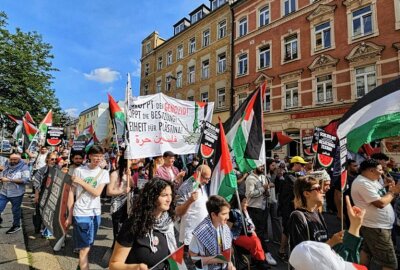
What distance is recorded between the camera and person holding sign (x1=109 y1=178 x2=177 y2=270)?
1895 millimetres

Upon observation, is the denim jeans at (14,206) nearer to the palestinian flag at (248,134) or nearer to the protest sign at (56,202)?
the protest sign at (56,202)

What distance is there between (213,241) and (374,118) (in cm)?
234

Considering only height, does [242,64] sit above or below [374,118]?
above

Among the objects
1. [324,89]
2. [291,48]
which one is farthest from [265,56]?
[324,89]

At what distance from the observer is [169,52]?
2841 centimetres

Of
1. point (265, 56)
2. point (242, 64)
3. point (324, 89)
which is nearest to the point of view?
point (324, 89)

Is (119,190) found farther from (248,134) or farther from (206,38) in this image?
(206,38)

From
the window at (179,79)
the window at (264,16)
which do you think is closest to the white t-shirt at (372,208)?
the window at (264,16)

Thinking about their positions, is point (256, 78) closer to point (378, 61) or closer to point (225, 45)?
point (225, 45)

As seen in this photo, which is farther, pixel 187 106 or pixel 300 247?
pixel 187 106

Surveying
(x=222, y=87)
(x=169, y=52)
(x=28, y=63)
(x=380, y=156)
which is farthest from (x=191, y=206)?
(x=169, y=52)

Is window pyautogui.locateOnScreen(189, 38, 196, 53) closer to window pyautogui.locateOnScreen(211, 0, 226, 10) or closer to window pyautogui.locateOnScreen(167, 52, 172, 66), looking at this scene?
window pyautogui.locateOnScreen(211, 0, 226, 10)

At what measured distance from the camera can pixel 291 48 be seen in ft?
55.9

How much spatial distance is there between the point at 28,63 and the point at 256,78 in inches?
749
